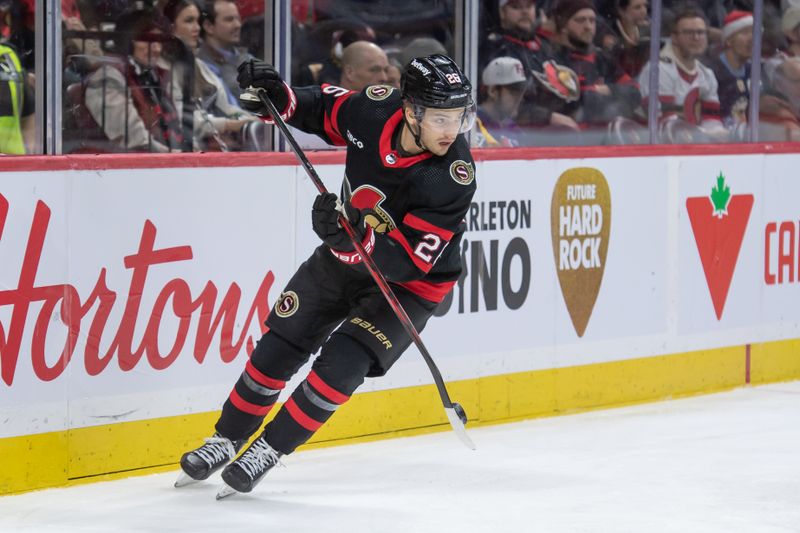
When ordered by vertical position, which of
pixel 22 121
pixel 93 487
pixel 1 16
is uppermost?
pixel 1 16

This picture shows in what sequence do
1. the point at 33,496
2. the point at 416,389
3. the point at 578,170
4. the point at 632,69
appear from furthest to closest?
the point at 632,69, the point at 578,170, the point at 416,389, the point at 33,496

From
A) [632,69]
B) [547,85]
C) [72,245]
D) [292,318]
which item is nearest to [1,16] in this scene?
[72,245]

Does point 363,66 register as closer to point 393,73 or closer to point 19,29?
point 393,73

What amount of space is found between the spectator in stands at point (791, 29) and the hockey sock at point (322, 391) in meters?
3.47

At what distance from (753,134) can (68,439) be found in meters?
3.60

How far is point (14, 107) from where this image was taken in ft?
14.9

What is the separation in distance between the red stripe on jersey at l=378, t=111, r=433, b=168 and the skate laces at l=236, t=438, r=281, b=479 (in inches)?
33.2

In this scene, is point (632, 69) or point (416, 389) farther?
point (632, 69)

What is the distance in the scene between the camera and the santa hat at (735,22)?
6.73m

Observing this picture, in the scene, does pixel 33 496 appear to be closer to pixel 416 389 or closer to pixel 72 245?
pixel 72 245

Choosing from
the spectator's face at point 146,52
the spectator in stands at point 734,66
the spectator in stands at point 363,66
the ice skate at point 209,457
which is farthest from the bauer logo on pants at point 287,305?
the spectator in stands at point 734,66

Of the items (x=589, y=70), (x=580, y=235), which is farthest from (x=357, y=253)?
(x=589, y=70)

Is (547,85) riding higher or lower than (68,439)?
higher

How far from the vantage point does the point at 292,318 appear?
14.4 feet
